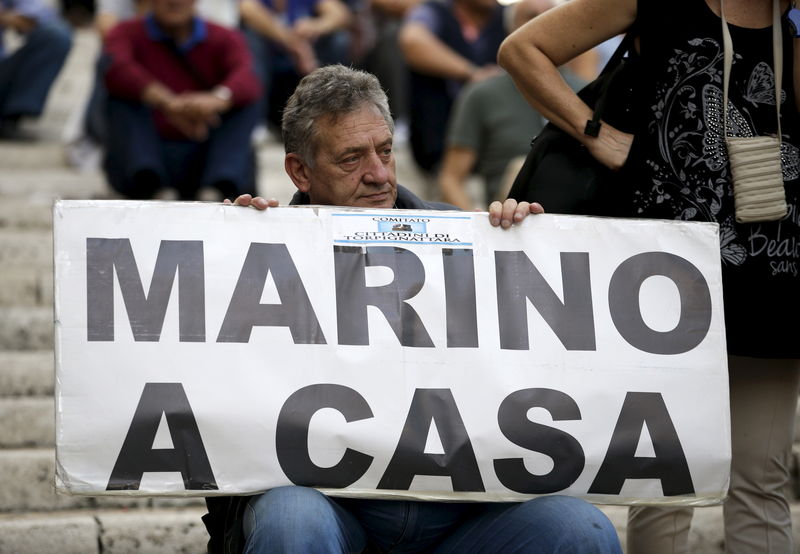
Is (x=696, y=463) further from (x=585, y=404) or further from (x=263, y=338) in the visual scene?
(x=263, y=338)

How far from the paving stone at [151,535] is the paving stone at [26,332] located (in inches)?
48.6

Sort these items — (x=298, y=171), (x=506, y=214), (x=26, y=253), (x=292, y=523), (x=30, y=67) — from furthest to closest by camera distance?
(x=30, y=67)
(x=26, y=253)
(x=298, y=171)
(x=506, y=214)
(x=292, y=523)

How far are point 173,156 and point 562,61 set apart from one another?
333 cm

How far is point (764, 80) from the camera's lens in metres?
3.14

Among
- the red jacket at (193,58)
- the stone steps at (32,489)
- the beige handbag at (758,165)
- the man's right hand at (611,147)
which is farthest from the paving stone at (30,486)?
the red jacket at (193,58)

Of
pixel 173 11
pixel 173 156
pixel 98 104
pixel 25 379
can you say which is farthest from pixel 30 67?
pixel 25 379

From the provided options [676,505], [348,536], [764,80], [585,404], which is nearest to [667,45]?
[764,80]

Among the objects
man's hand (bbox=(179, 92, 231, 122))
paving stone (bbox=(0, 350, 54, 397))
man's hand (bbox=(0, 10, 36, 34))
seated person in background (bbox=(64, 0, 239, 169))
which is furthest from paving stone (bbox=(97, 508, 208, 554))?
man's hand (bbox=(0, 10, 36, 34))

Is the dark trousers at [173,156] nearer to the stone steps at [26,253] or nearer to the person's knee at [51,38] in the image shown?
the stone steps at [26,253]

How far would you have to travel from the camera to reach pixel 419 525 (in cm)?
291

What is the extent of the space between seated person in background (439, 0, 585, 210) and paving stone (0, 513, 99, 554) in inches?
107

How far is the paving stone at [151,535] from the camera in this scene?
390 cm

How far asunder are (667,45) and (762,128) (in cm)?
32

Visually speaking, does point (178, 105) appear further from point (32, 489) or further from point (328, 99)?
point (328, 99)
